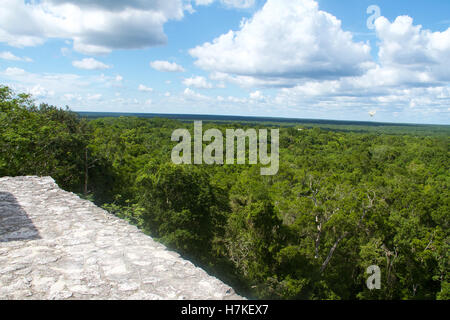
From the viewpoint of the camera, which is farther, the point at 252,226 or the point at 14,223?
the point at 252,226

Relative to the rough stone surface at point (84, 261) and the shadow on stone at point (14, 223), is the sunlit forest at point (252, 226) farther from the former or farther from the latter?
the rough stone surface at point (84, 261)

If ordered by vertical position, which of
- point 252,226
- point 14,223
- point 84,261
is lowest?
point 252,226

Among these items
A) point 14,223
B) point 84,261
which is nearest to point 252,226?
point 14,223

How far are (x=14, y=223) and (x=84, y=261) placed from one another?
5.39 feet

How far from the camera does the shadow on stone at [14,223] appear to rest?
372 cm

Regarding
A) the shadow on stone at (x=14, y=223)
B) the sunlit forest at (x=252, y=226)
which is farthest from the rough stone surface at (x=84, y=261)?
the sunlit forest at (x=252, y=226)

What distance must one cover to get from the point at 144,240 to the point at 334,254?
48.0 ft

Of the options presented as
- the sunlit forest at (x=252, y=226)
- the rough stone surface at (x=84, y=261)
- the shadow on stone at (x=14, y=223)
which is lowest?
the sunlit forest at (x=252, y=226)

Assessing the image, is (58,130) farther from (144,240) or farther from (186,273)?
(186,273)

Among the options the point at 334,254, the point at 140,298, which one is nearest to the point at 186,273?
the point at 140,298

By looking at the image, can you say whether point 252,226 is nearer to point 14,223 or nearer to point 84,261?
point 14,223

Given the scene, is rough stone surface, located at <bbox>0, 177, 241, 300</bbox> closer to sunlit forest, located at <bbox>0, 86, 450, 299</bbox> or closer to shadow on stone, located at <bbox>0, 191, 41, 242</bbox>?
shadow on stone, located at <bbox>0, 191, 41, 242</bbox>

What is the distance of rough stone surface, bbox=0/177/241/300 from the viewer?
271cm

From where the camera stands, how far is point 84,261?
10.6ft
